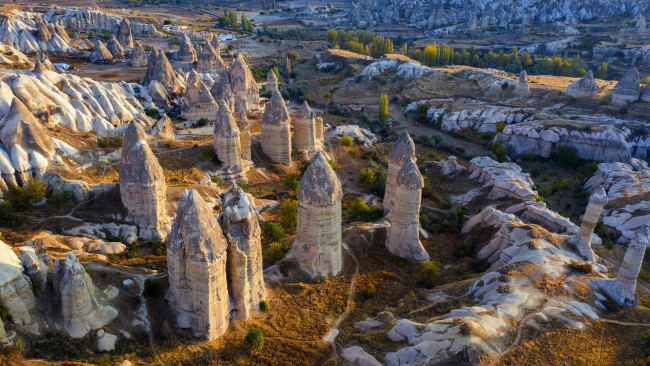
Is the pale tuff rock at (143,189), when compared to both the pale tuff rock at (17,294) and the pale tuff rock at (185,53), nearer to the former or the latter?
the pale tuff rock at (17,294)

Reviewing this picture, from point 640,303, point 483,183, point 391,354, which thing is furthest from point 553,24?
point 391,354

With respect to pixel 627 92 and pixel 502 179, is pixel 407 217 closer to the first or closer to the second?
pixel 502 179

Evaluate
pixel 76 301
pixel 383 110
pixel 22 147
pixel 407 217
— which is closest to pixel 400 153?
pixel 407 217

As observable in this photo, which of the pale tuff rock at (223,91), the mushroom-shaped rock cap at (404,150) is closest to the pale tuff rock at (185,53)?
the pale tuff rock at (223,91)

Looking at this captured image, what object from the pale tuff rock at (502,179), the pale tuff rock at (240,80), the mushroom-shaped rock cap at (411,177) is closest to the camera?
the mushroom-shaped rock cap at (411,177)

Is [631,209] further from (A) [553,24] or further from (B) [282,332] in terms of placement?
(A) [553,24]

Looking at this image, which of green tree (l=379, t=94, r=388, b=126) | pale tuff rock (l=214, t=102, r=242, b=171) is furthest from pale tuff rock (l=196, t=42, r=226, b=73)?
pale tuff rock (l=214, t=102, r=242, b=171)
